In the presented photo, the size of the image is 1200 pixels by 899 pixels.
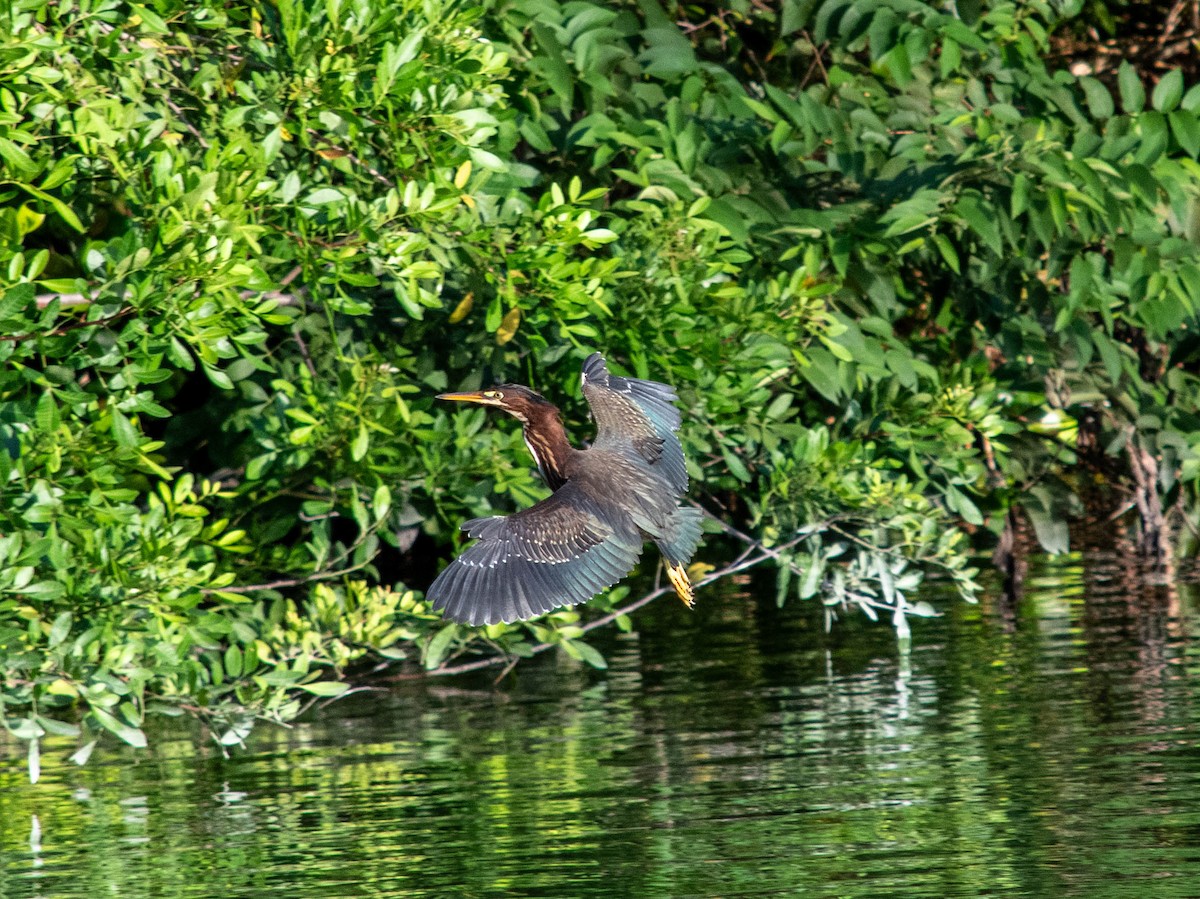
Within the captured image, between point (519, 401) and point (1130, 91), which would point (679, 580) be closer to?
point (519, 401)

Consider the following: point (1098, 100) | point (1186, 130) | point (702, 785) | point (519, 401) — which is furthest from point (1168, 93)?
point (702, 785)

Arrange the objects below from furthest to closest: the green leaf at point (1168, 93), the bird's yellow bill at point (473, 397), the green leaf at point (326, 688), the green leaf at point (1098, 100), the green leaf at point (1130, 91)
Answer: the green leaf at point (1098, 100) → the green leaf at point (1130, 91) → the green leaf at point (1168, 93) → the green leaf at point (326, 688) → the bird's yellow bill at point (473, 397)

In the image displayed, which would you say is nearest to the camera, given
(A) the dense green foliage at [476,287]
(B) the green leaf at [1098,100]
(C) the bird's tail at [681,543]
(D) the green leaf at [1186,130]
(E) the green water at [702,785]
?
(E) the green water at [702,785]

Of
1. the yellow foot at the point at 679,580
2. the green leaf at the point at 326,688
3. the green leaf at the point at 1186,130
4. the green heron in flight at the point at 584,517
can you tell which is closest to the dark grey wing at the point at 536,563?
the green heron in flight at the point at 584,517

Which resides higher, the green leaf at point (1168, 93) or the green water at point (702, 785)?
the green leaf at point (1168, 93)

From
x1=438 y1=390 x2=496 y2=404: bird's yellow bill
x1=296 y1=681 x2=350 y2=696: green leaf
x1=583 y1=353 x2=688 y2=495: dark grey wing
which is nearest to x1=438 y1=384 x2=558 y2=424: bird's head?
x1=438 y1=390 x2=496 y2=404: bird's yellow bill

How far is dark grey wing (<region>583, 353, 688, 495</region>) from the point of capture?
7.35 m

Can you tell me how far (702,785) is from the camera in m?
7.30

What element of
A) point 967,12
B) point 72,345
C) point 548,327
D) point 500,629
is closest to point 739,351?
point 548,327

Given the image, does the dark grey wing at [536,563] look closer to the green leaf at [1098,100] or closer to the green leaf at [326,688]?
the green leaf at [326,688]

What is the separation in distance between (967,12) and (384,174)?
3195 millimetres

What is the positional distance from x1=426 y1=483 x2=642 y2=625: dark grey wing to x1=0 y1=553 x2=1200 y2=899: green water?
33.5 inches

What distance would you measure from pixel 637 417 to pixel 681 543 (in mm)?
553

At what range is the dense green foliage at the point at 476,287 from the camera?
680 cm
